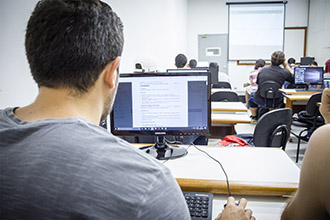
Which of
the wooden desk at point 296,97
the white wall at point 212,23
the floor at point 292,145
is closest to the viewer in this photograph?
the floor at point 292,145

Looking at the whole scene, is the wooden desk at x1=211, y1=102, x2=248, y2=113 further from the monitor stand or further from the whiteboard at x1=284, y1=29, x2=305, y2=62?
the whiteboard at x1=284, y1=29, x2=305, y2=62

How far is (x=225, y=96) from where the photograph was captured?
361cm

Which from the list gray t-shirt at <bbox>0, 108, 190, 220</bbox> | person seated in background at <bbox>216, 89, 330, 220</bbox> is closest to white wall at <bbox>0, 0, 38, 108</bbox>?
gray t-shirt at <bbox>0, 108, 190, 220</bbox>

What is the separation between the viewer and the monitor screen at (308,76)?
494 cm

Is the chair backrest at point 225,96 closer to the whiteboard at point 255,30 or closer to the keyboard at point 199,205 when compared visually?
the keyboard at point 199,205

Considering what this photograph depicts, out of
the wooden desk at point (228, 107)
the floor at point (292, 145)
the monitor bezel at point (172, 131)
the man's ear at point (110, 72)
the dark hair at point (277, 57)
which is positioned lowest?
the floor at point (292, 145)

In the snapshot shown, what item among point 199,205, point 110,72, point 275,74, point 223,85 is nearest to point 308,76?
point 275,74

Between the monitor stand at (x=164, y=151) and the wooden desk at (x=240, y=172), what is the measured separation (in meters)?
0.04

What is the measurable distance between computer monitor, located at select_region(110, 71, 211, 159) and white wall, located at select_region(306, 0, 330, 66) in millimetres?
7199

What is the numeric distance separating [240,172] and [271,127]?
0.72 meters

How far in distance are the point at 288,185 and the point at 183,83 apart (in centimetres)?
64

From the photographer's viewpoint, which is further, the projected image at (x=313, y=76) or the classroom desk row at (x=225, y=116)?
the projected image at (x=313, y=76)

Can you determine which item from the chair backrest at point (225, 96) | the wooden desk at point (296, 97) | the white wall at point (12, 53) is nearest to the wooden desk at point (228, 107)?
the chair backrest at point (225, 96)

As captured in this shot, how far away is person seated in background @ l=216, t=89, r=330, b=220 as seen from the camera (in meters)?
0.65
